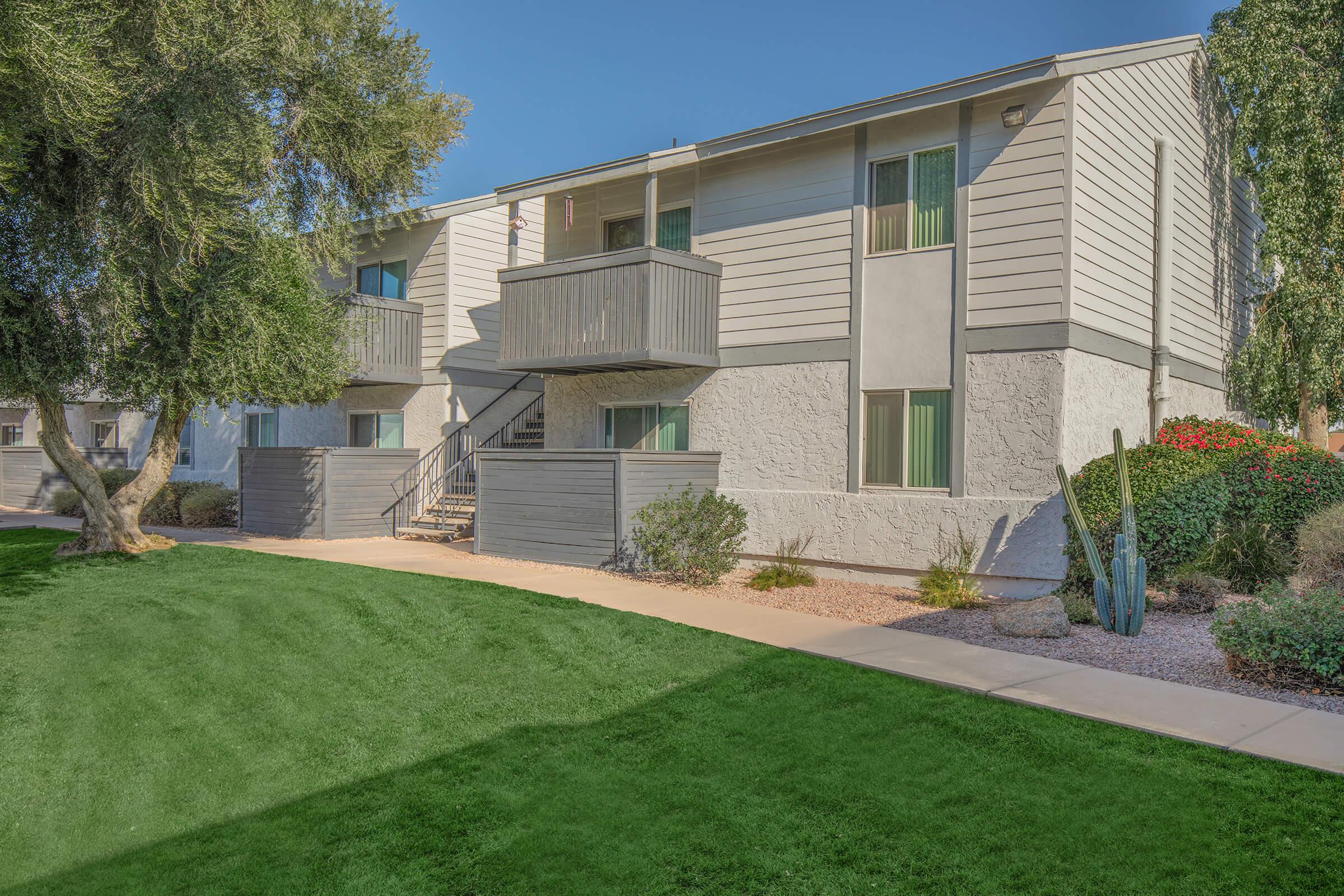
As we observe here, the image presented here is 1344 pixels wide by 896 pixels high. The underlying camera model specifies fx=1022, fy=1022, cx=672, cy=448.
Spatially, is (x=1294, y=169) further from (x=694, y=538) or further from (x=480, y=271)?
(x=480, y=271)

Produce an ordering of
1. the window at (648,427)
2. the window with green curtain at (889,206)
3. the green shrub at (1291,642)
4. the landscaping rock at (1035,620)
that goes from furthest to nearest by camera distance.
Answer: the window at (648,427) → the window with green curtain at (889,206) → the landscaping rock at (1035,620) → the green shrub at (1291,642)

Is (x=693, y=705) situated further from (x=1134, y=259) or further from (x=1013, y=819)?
(x=1134, y=259)

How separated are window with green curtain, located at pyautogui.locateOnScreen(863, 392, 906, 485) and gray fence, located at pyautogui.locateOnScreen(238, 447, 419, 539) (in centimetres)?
888

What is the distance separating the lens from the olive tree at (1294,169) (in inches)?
627

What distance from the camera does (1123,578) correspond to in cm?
931

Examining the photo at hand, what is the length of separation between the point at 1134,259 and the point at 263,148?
11.0 meters

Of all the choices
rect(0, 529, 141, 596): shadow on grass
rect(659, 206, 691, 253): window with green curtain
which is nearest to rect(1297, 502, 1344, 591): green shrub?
rect(659, 206, 691, 253): window with green curtain

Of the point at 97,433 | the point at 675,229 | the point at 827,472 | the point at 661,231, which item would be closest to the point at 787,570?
the point at 827,472

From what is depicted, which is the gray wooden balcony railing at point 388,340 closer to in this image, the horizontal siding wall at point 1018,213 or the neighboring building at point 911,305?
the neighboring building at point 911,305

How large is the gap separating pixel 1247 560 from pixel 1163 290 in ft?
14.8

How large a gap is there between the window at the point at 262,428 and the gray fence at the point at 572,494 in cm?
911

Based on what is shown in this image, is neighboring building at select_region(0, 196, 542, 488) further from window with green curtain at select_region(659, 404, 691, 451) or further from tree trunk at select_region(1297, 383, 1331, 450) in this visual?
tree trunk at select_region(1297, 383, 1331, 450)

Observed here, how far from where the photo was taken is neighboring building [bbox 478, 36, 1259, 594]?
1184 cm

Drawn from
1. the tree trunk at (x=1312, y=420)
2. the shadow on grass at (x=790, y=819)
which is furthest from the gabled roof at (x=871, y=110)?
the shadow on grass at (x=790, y=819)
